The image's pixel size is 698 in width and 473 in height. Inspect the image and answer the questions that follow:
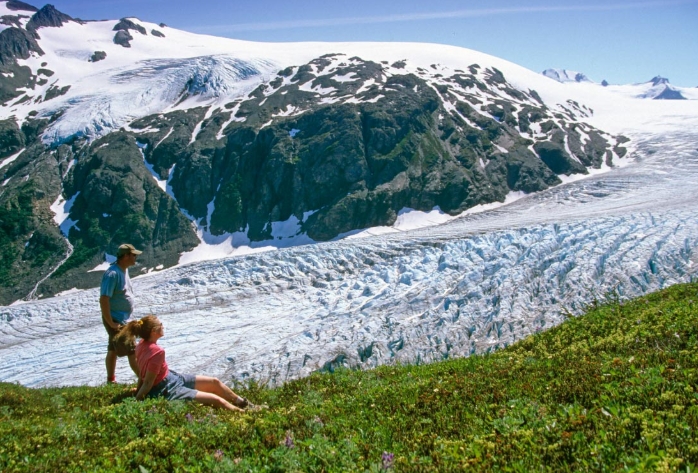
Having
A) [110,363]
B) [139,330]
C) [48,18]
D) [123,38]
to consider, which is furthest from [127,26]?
[139,330]

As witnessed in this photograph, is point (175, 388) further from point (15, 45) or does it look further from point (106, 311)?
point (15, 45)

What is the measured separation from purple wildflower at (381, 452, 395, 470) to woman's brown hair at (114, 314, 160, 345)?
5676 millimetres

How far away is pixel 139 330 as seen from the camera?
Answer: 361 inches

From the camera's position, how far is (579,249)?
2800 centimetres

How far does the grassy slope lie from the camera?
4559 millimetres

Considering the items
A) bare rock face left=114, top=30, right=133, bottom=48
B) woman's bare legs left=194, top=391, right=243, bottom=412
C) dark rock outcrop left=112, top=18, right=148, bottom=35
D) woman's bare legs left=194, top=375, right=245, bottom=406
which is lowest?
woman's bare legs left=194, top=375, right=245, bottom=406

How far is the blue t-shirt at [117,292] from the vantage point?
434 inches

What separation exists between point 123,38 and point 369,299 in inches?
6821

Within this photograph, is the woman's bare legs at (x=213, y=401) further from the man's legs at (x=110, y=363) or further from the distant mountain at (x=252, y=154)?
the distant mountain at (x=252, y=154)

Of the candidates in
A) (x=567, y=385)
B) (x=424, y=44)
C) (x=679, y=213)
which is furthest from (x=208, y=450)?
(x=424, y=44)

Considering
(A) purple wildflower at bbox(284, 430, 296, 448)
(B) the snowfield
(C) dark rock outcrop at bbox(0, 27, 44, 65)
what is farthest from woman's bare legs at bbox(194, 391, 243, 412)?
(C) dark rock outcrop at bbox(0, 27, 44, 65)

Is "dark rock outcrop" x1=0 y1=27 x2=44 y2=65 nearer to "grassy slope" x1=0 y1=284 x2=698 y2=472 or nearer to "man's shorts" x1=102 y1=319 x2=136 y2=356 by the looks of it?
"man's shorts" x1=102 y1=319 x2=136 y2=356

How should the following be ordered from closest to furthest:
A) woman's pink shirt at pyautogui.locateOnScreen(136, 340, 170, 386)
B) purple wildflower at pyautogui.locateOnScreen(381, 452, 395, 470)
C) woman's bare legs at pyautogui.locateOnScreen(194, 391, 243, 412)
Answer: purple wildflower at pyautogui.locateOnScreen(381, 452, 395, 470) < woman's bare legs at pyautogui.locateOnScreen(194, 391, 243, 412) < woman's pink shirt at pyautogui.locateOnScreen(136, 340, 170, 386)

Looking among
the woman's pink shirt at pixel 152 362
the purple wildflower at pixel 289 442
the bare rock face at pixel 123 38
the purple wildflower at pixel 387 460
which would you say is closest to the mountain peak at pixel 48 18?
the bare rock face at pixel 123 38
